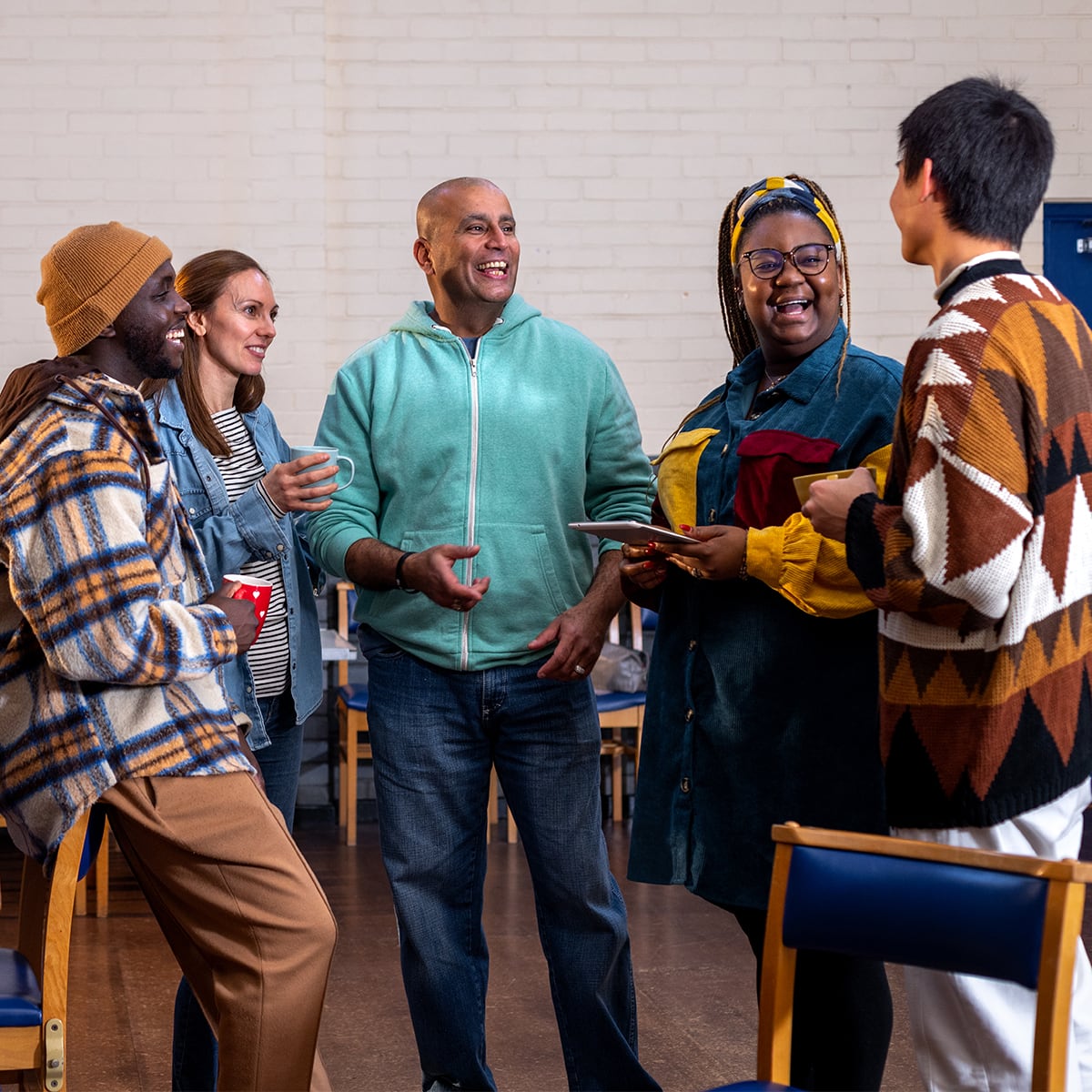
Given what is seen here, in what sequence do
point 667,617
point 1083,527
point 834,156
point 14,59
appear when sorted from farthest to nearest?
1. point 834,156
2. point 14,59
3. point 667,617
4. point 1083,527

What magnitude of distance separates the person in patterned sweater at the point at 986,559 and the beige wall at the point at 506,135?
4.28m

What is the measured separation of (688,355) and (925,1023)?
14.9ft

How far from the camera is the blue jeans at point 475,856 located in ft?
8.48

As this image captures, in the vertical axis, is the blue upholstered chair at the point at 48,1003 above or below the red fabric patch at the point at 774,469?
below

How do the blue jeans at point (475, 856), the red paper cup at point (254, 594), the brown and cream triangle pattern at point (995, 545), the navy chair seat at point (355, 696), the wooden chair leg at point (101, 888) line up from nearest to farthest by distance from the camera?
the brown and cream triangle pattern at point (995, 545)
the red paper cup at point (254, 594)
the blue jeans at point (475, 856)
the wooden chair leg at point (101, 888)
the navy chair seat at point (355, 696)

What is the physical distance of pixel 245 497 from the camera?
266 cm

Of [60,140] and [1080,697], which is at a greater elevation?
[60,140]

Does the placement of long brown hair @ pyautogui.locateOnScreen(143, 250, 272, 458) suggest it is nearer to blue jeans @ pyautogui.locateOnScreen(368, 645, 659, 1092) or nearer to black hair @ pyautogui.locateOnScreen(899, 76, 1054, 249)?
blue jeans @ pyautogui.locateOnScreen(368, 645, 659, 1092)

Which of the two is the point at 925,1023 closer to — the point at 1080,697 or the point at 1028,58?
the point at 1080,697

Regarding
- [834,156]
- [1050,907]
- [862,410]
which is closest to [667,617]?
[862,410]

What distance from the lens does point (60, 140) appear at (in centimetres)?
574

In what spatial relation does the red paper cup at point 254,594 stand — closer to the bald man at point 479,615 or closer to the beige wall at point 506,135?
the bald man at point 479,615

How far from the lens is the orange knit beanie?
84.1 inches

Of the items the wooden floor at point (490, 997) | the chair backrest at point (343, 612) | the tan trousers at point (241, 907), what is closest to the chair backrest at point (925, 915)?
A: the tan trousers at point (241, 907)
